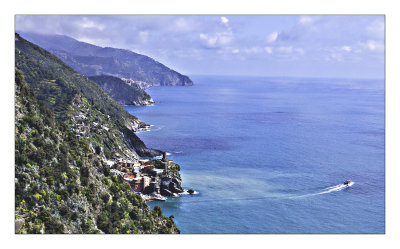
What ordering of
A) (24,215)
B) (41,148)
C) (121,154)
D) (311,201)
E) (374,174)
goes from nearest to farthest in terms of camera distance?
(24,215), (41,148), (311,201), (374,174), (121,154)

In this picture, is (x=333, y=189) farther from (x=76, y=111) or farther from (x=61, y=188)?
(x=76, y=111)

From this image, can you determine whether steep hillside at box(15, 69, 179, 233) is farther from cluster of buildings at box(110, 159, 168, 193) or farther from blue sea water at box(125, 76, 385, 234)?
cluster of buildings at box(110, 159, 168, 193)

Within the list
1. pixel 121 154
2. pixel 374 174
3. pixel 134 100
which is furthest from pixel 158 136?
pixel 134 100

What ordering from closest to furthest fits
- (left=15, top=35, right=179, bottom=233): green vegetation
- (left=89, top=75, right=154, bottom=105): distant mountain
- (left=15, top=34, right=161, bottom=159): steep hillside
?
(left=15, top=35, right=179, bottom=233): green vegetation, (left=15, top=34, right=161, bottom=159): steep hillside, (left=89, top=75, right=154, bottom=105): distant mountain

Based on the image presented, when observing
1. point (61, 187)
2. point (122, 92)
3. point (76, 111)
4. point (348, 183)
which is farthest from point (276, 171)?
point (122, 92)

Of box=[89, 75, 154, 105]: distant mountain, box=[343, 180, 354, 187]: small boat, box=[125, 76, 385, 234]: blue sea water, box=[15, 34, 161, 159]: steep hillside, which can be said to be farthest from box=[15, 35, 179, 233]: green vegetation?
box=[89, 75, 154, 105]: distant mountain

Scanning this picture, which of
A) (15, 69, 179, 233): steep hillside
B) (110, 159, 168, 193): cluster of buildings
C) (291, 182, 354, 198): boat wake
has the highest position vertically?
(15, 69, 179, 233): steep hillside
